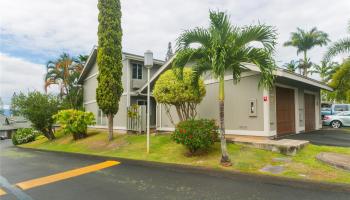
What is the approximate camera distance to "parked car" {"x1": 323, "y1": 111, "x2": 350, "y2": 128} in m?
17.7

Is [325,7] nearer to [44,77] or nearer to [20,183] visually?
[20,183]

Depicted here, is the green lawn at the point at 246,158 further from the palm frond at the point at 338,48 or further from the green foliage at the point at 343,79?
the green foliage at the point at 343,79

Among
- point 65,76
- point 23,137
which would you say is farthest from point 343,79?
point 23,137

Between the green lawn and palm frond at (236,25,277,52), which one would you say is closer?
the green lawn

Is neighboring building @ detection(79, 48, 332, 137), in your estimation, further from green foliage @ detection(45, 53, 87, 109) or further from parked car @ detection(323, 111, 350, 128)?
green foliage @ detection(45, 53, 87, 109)

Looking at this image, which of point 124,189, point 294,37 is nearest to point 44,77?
point 124,189

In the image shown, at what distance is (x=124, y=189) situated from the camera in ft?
19.9

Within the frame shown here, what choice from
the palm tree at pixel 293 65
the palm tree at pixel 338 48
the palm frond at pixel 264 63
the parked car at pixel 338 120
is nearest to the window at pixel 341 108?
the parked car at pixel 338 120

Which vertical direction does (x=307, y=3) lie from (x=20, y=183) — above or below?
above

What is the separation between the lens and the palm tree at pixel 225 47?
7.55 metres

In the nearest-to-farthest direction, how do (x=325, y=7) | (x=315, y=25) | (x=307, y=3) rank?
(x=307, y=3), (x=325, y=7), (x=315, y=25)

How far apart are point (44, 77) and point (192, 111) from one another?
2151cm

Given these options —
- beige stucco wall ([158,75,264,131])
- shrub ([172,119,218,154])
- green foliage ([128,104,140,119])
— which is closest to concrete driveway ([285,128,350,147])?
beige stucco wall ([158,75,264,131])

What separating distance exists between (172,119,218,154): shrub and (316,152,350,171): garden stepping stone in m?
3.60
